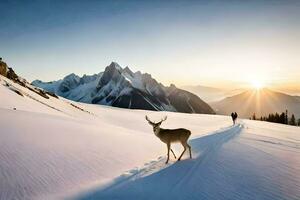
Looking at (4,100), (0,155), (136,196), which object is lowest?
(136,196)

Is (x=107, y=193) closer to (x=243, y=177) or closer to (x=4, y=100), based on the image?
(x=243, y=177)

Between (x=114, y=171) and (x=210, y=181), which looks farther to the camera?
(x=114, y=171)

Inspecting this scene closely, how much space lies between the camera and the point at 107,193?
6.83 metres

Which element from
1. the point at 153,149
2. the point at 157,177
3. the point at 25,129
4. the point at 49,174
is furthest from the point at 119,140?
the point at 49,174

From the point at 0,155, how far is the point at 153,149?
769cm

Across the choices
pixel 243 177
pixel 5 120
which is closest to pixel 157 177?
pixel 243 177

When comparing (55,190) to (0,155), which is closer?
(55,190)

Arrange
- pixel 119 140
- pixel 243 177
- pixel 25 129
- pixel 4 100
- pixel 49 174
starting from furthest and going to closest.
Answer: pixel 4 100 < pixel 119 140 < pixel 25 129 < pixel 243 177 < pixel 49 174

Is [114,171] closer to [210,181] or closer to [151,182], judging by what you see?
[151,182]

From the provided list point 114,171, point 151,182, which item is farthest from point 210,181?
point 114,171

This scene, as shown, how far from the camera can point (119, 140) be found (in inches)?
534

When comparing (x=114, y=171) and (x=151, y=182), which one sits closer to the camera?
(x=151, y=182)

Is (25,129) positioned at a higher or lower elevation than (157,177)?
higher

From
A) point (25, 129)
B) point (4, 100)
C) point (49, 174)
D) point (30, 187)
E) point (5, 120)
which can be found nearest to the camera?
point (30, 187)
